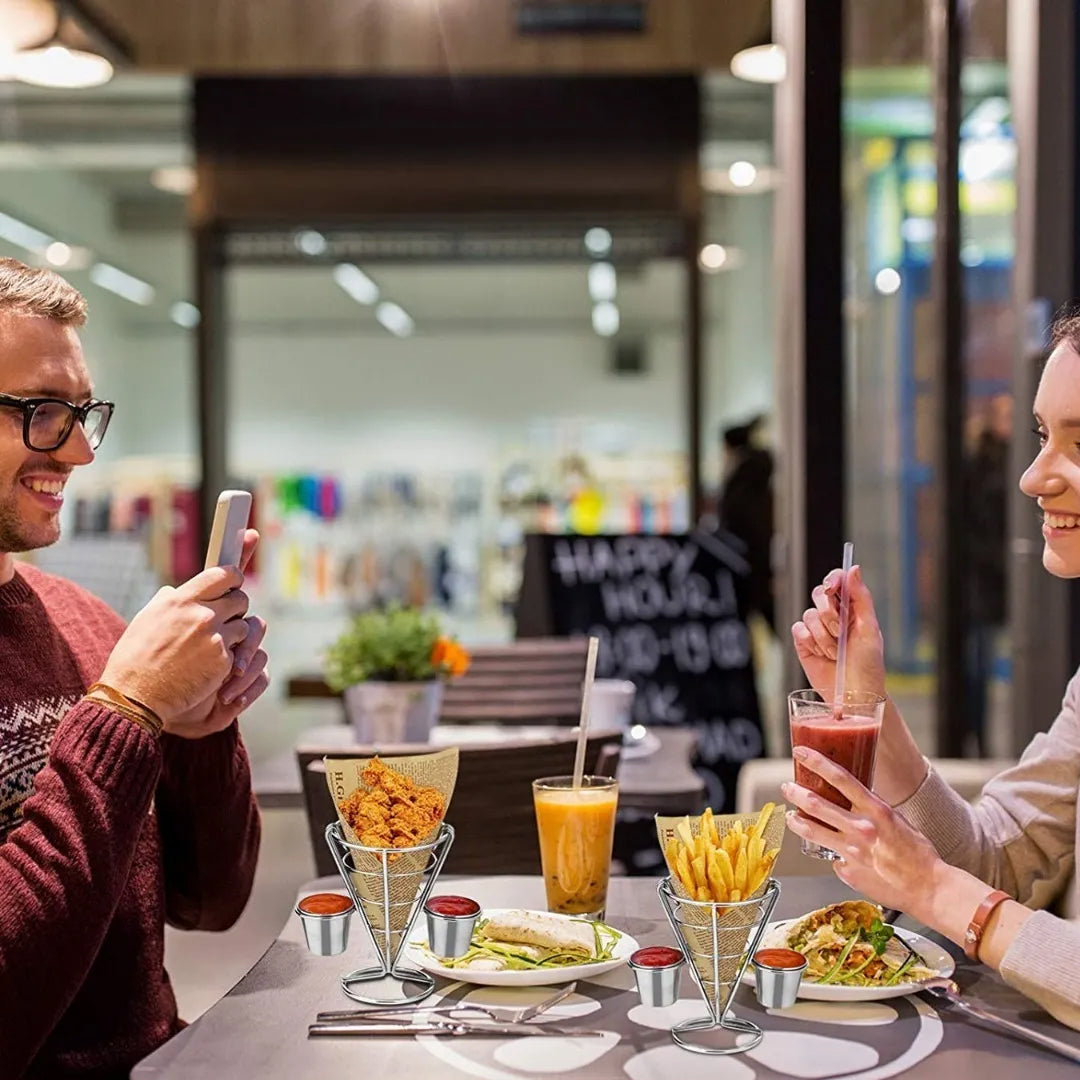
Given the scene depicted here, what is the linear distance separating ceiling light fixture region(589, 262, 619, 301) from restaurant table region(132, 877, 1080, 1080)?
22.2 ft

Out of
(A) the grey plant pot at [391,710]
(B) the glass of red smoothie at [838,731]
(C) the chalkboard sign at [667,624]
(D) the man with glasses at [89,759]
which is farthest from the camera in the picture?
(C) the chalkboard sign at [667,624]

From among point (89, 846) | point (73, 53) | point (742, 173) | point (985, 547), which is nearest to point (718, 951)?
point (89, 846)

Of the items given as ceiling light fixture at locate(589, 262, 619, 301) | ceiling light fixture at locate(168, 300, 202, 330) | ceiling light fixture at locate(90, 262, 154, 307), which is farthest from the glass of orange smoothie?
ceiling light fixture at locate(90, 262, 154, 307)

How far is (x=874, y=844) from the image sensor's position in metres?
1.50

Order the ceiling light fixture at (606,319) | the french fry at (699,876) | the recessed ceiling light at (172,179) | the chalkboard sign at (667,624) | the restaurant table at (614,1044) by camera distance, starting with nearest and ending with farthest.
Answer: the restaurant table at (614,1044) < the french fry at (699,876) < the chalkboard sign at (667,624) < the recessed ceiling light at (172,179) < the ceiling light fixture at (606,319)

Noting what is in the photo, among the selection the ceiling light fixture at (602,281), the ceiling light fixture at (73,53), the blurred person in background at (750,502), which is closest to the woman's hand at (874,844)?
the blurred person in background at (750,502)

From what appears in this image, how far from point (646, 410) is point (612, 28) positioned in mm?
3157

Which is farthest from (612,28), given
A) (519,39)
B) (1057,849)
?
(1057,849)

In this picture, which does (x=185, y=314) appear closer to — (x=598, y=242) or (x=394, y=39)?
(x=598, y=242)

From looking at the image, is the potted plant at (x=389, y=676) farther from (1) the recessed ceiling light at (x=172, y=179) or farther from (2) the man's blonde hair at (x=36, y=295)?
(1) the recessed ceiling light at (x=172, y=179)

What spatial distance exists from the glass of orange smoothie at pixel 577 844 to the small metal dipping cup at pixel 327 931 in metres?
0.26

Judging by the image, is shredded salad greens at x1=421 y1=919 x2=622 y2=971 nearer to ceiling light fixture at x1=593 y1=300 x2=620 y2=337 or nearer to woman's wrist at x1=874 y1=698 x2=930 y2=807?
woman's wrist at x1=874 y1=698 x2=930 y2=807

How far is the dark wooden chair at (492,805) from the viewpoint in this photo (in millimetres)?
2316

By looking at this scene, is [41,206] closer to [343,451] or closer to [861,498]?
[343,451]
